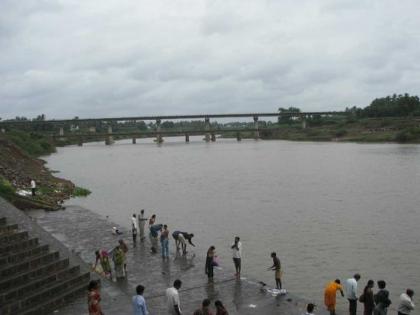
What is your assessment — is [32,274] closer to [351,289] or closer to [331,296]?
[331,296]

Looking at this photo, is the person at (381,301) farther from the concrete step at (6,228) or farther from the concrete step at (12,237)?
the concrete step at (6,228)

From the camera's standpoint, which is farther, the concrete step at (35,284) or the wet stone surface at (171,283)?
the wet stone surface at (171,283)

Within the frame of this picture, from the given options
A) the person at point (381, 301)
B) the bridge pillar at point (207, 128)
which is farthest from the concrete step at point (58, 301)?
the bridge pillar at point (207, 128)

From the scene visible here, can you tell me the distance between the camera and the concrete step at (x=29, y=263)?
13.6 meters

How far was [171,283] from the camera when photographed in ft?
59.3

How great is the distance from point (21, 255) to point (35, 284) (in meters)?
1.18

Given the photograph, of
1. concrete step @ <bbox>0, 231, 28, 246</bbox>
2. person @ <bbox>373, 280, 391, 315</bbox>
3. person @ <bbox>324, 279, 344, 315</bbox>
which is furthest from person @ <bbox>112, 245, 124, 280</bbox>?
person @ <bbox>373, 280, 391, 315</bbox>

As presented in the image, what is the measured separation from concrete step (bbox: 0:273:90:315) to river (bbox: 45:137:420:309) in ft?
25.1

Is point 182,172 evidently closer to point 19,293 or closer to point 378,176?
point 378,176

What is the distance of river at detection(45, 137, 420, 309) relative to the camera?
21.8m

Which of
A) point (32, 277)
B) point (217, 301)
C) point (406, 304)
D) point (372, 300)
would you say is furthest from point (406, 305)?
point (32, 277)

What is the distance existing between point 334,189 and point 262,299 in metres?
31.8

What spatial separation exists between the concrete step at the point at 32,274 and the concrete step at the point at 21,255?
0.53 meters

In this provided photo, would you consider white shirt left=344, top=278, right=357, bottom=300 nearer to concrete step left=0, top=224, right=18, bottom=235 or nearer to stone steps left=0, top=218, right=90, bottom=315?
stone steps left=0, top=218, right=90, bottom=315
